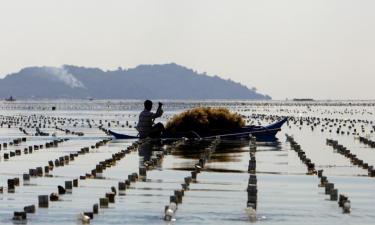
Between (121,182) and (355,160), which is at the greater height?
(355,160)

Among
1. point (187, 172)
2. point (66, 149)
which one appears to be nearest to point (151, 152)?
point (66, 149)

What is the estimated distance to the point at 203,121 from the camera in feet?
198

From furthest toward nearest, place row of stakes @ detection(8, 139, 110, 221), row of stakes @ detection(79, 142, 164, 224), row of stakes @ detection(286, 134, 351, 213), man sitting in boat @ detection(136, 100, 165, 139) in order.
Result: man sitting in boat @ detection(136, 100, 165, 139) < row of stakes @ detection(286, 134, 351, 213) < row of stakes @ detection(79, 142, 164, 224) < row of stakes @ detection(8, 139, 110, 221)

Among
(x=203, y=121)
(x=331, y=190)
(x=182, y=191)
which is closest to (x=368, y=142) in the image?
(x=203, y=121)

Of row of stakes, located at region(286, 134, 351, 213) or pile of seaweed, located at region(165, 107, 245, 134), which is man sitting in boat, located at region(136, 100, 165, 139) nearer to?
pile of seaweed, located at region(165, 107, 245, 134)

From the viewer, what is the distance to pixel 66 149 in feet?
178

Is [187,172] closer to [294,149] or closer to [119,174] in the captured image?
[119,174]

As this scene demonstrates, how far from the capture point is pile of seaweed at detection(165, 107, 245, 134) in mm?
59875

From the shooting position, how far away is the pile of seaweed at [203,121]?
5988cm

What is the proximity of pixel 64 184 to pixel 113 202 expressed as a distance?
542 cm

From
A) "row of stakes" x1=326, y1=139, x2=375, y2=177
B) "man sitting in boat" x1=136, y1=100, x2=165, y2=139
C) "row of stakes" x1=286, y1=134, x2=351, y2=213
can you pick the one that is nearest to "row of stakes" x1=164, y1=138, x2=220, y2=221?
"row of stakes" x1=286, y1=134, x2=351, y2=213

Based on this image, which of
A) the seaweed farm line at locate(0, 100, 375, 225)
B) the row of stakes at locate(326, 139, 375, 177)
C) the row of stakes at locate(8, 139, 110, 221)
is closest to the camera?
the row of stakes at locate(8, 139, 110, 221)

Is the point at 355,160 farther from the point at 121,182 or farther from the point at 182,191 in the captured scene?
the point at 182,191

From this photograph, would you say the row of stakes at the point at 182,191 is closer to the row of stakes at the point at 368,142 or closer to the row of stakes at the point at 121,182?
the row of stakes at the point at 121,182
